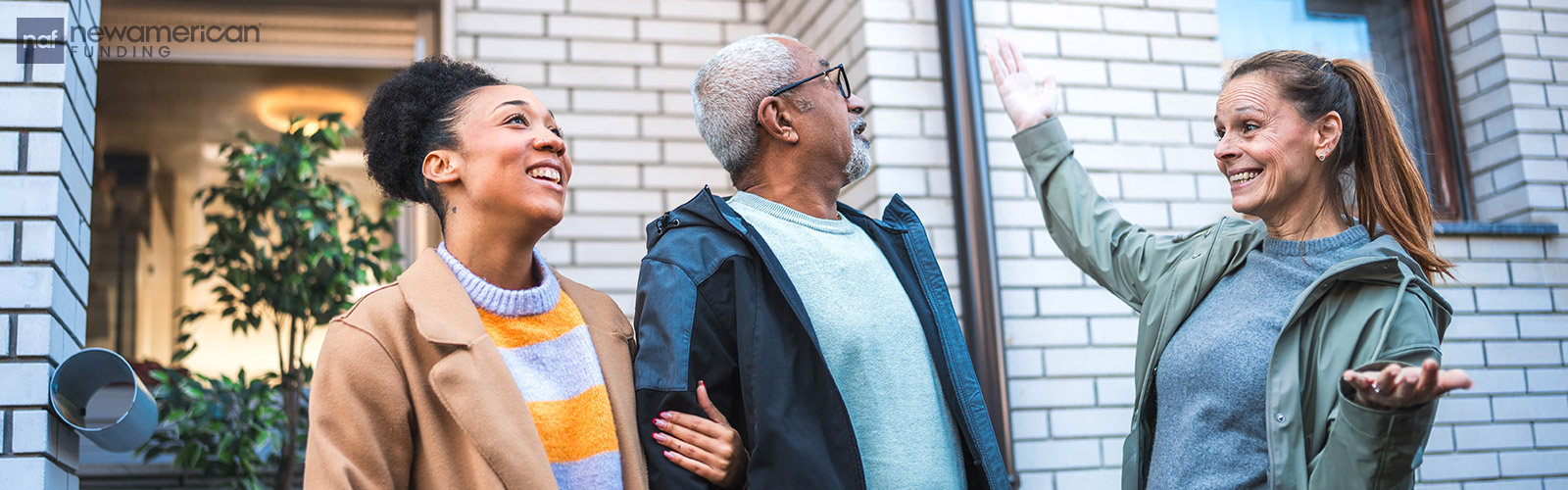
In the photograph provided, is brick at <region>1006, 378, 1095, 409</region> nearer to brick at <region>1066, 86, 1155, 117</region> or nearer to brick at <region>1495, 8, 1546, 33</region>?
brick at <region>1066, 86, 1155, 117</region>

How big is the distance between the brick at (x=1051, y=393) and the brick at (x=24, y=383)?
2.70 meters

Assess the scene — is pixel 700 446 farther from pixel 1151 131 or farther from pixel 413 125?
pixel 1151 131

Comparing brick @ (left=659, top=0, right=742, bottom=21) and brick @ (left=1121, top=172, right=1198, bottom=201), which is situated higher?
brick @ (left=659, top=0, right=742, bottom=21)

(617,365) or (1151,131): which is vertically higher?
(1151,131)

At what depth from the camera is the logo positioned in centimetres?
265

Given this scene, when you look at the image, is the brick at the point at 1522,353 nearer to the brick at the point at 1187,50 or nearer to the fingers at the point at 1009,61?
the brick at the point at 1187,50

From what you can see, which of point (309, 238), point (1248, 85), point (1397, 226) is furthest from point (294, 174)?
point (1397, 226)

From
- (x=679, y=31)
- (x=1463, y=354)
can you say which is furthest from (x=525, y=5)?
(x=1463, y=354)

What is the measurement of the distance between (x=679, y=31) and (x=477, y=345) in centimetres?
332

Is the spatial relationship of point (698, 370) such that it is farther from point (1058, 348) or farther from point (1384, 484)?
point (1058, 348)

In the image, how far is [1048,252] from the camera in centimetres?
420

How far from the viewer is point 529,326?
203 centimetres

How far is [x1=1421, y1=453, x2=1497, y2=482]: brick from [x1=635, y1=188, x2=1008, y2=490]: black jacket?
280 cm

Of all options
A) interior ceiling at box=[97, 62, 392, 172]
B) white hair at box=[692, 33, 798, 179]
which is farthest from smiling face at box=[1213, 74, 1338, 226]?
interior ceiling at box=[97, 62, 392, 172]
